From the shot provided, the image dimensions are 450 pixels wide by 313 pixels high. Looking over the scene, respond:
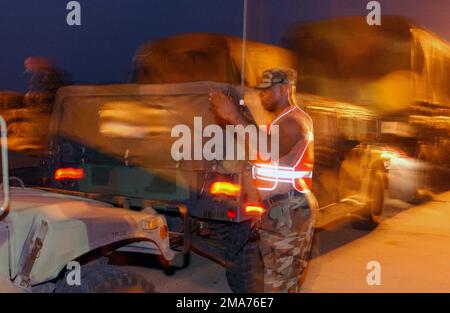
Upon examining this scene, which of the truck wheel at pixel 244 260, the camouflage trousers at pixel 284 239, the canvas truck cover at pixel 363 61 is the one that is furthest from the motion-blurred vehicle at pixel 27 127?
the canvas truck cover at pixel 363 61

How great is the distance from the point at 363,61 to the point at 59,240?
892cm

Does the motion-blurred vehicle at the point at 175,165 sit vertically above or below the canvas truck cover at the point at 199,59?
below

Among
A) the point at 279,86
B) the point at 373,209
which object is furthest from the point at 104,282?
the point at 373,209

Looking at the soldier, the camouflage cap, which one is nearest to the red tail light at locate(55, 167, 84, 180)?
the soldier

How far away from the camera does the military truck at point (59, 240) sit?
2609mm

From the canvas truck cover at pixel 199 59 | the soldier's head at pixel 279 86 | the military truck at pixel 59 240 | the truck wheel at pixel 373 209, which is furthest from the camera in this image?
the canvas truck cover at pixel 199 59

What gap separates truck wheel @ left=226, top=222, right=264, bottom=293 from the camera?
16.0ft

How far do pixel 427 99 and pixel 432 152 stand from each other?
3.94 feet

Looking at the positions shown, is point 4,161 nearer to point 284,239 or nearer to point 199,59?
point 284,239

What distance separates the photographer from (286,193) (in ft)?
13.5

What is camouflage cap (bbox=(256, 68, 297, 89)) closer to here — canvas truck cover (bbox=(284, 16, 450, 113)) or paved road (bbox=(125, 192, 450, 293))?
paved road (bbox=(125, 192, 450, 293))

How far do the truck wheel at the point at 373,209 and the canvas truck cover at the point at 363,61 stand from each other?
2.69 meters

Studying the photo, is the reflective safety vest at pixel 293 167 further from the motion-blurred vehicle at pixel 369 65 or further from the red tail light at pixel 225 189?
the motion-blurred vehicle at pixel 369 65

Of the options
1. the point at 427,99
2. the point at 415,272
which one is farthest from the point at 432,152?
the point at 415,272
